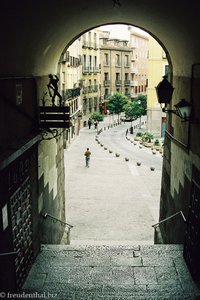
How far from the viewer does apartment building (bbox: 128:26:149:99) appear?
228 feet

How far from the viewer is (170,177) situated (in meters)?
11.3

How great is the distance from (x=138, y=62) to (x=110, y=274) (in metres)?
68.2

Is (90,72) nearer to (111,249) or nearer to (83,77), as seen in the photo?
(83,77)

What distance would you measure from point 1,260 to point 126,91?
6352 centimetres

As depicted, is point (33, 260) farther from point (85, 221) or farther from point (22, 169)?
point (85, 221)

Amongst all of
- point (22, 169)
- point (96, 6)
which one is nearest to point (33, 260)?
point (22, 169)

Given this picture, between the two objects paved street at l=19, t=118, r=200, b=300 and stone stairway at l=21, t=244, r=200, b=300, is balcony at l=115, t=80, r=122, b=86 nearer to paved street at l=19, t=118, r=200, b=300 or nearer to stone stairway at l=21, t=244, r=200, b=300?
paved street at l=19, t=118, r=200, b=300

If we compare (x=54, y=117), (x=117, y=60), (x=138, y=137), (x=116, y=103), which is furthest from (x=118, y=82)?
(x=54, y=117)

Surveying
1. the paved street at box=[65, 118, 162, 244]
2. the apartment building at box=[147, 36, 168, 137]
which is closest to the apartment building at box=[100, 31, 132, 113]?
the apartment building at box=[147, 36, 168, 137]

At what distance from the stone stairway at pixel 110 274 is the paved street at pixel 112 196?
2206 millimetres

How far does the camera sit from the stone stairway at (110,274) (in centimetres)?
692

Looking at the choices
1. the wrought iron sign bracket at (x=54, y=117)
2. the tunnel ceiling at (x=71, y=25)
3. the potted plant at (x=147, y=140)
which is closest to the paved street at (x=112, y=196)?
the potted plant at (x=147, y=140)

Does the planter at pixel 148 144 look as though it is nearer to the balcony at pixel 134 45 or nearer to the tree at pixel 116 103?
the tree at pixel 116 103

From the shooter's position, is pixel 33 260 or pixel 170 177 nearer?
pixel 33 260
